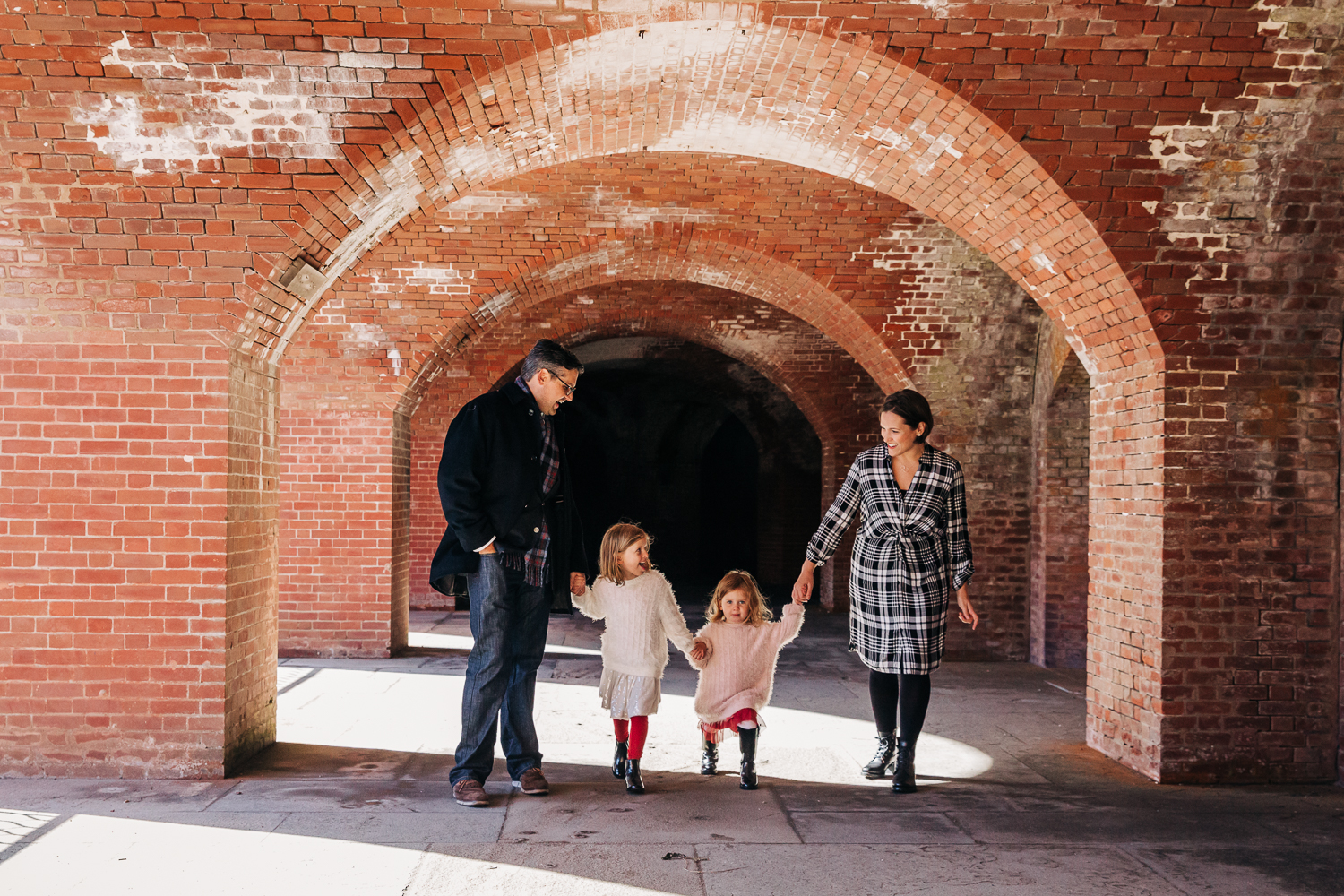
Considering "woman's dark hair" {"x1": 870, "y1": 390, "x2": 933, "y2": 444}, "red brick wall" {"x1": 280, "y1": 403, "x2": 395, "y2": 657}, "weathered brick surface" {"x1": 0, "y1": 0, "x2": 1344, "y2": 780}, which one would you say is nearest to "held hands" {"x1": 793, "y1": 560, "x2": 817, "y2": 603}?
"woman's dark hair" {"x1": 870, "y1": 390, "x2": 933, "y2": 444}

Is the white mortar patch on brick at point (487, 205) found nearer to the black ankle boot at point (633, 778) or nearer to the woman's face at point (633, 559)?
the woman's face at point (633, 559)

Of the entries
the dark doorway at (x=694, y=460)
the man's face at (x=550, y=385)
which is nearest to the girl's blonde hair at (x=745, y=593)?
the man's face at (x=550, y=385)

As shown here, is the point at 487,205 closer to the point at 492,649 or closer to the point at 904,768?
the point at 492,649

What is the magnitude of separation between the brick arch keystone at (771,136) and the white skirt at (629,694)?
8.06 ft

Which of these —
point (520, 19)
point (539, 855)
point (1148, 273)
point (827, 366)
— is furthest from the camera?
point (827, 366)

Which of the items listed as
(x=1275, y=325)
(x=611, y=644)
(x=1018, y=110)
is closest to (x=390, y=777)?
(x=611, y=644)

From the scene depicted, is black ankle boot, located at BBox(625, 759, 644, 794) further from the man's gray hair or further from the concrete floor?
the man's gray hair

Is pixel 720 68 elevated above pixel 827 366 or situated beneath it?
elevated above

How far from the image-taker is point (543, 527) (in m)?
4.36

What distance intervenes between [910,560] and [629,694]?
53.1 inches

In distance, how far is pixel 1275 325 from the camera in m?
5.03

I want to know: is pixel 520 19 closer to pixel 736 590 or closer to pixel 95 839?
pixel 736 590

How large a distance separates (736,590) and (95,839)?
2677 millimetres

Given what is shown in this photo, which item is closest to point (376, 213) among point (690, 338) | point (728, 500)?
point (690, 338)
